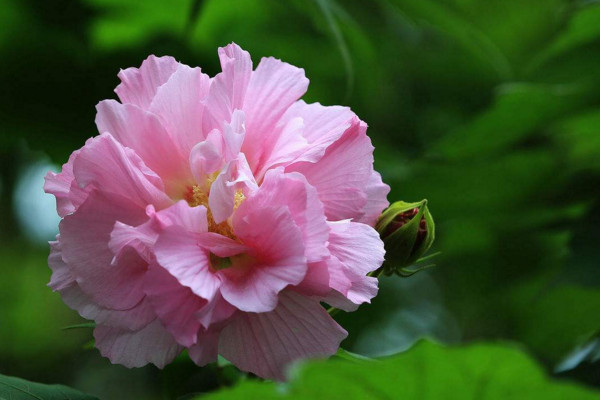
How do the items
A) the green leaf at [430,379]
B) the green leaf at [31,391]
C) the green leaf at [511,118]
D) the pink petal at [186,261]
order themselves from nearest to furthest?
the green leaf at [430,379]
the pink petal at [186,261]
the green leaf at [31,391]
the green leaf at [511,118]

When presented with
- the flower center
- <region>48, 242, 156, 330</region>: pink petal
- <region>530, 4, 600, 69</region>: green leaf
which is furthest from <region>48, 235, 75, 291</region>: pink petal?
<region>530, 4, 600, 69</region>: green leaf

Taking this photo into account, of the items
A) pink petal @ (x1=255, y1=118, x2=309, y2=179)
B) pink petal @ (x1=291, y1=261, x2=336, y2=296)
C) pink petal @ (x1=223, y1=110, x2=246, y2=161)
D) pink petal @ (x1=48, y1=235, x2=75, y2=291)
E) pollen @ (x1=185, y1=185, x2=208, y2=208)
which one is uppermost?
pink petal @ (x1=223, y1=110, x2=246, y2=161)

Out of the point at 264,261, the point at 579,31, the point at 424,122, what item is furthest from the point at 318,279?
the point at 424,122

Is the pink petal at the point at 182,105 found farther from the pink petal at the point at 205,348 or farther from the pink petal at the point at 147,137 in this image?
the pink petal at the point at 205,348

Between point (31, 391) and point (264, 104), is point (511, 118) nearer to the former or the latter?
point (264, 104)

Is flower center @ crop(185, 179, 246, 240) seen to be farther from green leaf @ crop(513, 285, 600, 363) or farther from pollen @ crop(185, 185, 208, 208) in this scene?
green leaf @ crop(513, 285, 600, 363)

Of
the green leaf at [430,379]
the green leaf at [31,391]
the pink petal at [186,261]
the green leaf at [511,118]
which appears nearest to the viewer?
the green leaf at [430,379]

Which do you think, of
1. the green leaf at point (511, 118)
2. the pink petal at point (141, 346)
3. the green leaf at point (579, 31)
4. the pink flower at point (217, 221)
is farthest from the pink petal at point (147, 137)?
the green leaf at point (579, 31)
